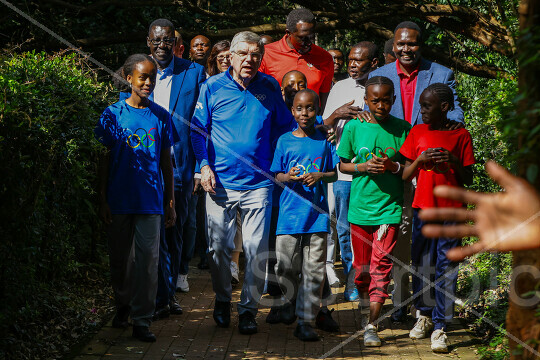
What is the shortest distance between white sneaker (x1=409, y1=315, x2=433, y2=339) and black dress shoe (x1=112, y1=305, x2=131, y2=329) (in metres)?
2.43

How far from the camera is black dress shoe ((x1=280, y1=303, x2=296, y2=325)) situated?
706 centimetres

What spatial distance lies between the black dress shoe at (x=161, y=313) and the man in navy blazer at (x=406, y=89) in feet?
6.77

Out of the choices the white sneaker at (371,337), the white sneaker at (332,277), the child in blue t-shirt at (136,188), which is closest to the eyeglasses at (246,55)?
the child in blue t-shirt at (136,188)

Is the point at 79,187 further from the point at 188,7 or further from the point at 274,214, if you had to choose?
the point at 188,7

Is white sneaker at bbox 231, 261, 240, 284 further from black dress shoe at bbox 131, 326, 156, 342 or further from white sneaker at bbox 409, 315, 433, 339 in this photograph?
white sneaker at bbox 409, 315, 433, 339

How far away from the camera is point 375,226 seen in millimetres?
6672

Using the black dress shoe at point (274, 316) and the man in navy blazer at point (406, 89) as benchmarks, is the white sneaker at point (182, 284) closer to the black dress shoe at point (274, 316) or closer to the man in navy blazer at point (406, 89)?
the black dress shoe at point (274, 316)

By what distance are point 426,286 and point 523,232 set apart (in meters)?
4.03

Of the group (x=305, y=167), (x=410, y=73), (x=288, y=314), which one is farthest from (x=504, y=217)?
(x=410, y=73)

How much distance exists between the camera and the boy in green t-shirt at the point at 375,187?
6.54 m

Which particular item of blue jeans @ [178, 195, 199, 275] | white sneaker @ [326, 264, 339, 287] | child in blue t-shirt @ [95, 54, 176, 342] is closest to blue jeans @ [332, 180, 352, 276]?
white sneaker @ [326, 264, 339, 287]

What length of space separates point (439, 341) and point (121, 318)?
2.68m

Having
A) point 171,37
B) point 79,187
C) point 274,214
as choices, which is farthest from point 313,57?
point 79,187

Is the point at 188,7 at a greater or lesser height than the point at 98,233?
greater
